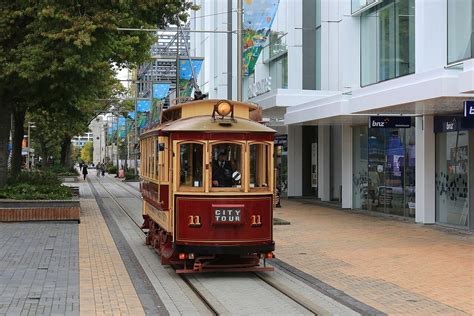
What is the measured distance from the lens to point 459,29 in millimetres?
16812

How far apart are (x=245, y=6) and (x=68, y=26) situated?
634cm

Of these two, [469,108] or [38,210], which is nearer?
[469,108]

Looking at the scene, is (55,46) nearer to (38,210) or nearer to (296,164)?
(38,210)

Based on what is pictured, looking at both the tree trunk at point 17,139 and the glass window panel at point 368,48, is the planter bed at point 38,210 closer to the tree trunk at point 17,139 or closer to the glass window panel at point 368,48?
the tree trunk at point 17,139

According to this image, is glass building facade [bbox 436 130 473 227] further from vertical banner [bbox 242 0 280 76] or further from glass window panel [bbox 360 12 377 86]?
vertical banner [bbox 242 0 280 76]

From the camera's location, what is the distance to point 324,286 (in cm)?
963

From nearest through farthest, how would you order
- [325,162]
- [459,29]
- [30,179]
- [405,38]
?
[459,29]
[405,38]
[30,179]
[325,162]

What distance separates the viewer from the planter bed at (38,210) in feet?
58.3

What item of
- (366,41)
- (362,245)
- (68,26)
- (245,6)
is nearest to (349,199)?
(366,41)

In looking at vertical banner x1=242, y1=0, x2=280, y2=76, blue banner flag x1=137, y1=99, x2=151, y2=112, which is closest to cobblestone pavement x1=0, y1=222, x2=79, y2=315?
vertical banner x1=242, y1=0, x2=280, y2=76

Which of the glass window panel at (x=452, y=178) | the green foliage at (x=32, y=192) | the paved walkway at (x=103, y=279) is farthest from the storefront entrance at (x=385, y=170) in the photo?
the green foliage at (x=32, y=192)

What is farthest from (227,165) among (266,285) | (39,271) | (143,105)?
(143,105)

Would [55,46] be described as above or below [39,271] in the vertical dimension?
above

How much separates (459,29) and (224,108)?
930 cm
